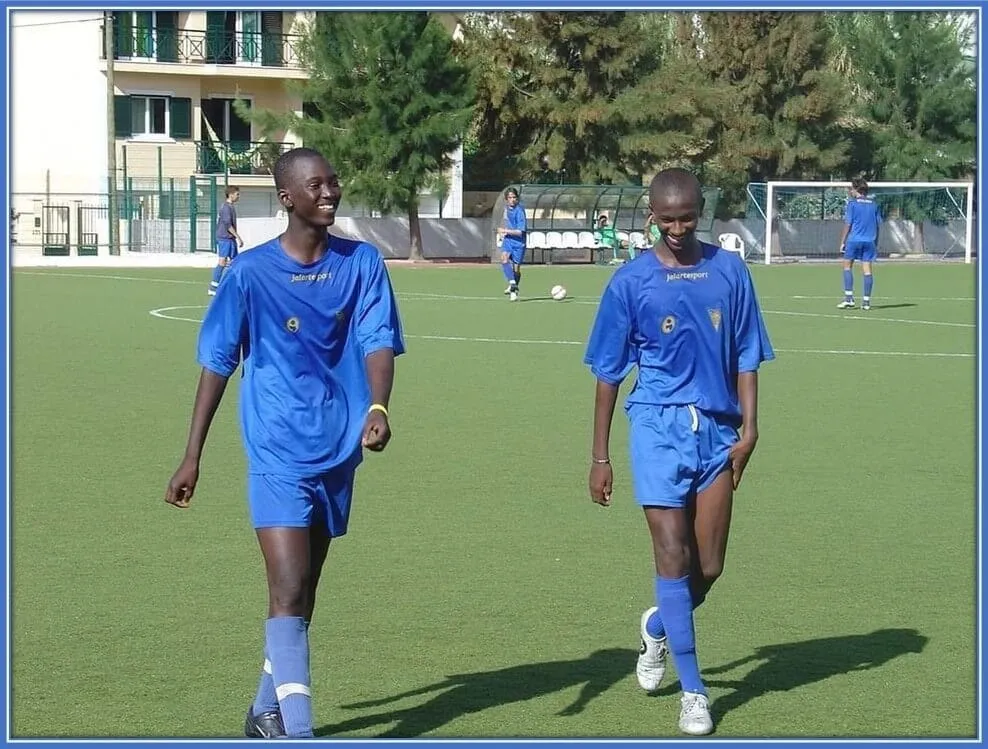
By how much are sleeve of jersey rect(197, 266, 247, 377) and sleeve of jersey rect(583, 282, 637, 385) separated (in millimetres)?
1347

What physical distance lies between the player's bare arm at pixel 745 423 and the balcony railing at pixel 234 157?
5077cm

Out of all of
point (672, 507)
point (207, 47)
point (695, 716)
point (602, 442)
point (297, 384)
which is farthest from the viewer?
point (207, 47)

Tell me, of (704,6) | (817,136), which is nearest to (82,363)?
(704,6)

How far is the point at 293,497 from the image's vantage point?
579cm

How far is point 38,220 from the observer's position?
55125mm

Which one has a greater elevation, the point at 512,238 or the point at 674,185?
the point at 512,238

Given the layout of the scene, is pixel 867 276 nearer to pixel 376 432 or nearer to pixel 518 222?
pixel 518 222

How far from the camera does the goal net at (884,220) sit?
5669 centimetres

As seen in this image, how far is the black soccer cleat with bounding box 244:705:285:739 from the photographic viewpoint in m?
5.87

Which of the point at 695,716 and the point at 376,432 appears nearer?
the point at 376,432

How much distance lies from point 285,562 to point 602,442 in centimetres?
139

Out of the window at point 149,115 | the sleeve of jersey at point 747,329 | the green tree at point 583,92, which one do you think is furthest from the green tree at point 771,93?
the sleeve of jersey at point 747,329

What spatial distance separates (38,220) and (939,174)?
108ft

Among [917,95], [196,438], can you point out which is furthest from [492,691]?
[917,95]
